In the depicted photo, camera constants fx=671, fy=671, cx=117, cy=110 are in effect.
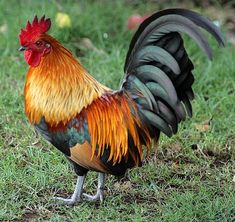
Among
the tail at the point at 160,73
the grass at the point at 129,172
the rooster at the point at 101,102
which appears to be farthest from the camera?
the grass at the point at 129,172

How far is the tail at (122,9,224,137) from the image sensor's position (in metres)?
3.93

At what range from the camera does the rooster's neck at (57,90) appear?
160 inches

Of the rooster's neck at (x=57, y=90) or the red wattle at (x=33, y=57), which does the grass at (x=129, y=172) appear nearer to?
the rooster's neck at (x=57, y=90)

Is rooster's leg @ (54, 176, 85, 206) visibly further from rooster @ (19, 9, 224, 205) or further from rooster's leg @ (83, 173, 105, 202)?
rooster @ (19, 9, 224, 205)

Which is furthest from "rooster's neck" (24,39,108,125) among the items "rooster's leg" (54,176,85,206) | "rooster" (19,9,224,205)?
"rooster's leg" (54,176,85,206)

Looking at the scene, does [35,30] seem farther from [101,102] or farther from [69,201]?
[69,201]

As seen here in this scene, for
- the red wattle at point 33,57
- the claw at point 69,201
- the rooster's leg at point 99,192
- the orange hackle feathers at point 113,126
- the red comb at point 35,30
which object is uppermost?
the red comb at point 35,30

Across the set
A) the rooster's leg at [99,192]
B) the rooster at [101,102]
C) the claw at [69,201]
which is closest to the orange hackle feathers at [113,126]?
the rooster at [101,102]

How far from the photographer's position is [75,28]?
690cm

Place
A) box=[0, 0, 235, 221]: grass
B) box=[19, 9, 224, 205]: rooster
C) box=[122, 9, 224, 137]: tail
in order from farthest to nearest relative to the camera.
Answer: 1. box=[0, 0, 235, 221]: grass
2. box=[19, 9, 224, 205]: rooster
3. box=[122, 9, 224, 137]: tail

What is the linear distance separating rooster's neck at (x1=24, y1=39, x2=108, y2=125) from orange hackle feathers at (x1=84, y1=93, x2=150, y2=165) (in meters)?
0.09

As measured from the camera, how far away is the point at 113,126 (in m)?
4.11

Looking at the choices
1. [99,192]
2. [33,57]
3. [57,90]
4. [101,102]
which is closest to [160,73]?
[101,102]

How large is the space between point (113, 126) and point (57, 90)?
1.33 ft
